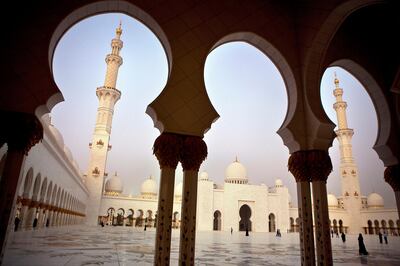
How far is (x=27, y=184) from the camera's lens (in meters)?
A: 9.69

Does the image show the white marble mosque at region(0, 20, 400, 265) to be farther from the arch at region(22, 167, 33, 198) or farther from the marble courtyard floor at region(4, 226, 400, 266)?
the marble courtyard floor at region(4, 226, 400, 266)

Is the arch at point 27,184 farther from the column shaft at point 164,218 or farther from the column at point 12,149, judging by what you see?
the column shaft at point 164,218

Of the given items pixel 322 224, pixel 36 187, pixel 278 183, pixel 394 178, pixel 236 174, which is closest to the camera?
pixel 322 224

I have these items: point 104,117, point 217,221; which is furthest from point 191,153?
point 217,221

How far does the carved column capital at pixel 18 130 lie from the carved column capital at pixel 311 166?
3.17 metres

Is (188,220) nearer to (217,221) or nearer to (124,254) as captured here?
(124,254)

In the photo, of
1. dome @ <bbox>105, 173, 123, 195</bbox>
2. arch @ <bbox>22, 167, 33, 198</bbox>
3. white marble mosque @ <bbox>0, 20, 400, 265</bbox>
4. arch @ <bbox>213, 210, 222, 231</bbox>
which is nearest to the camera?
arch @ <bbox>22, 167, 33, 198</bbox>

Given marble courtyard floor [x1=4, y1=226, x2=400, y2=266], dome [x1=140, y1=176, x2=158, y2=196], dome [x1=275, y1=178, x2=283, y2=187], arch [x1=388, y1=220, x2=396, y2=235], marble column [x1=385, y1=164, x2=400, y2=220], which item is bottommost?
marble courtyard floor [x1=4, y1=226, x2=400, y2=266]

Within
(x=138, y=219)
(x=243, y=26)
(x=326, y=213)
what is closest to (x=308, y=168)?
(x=326, y=213)

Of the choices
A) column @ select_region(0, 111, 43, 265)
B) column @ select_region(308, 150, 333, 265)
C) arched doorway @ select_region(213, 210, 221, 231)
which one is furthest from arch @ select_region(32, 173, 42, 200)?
arched doorway @ select_region(213, 210, 221, 231)

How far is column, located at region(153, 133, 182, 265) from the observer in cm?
299

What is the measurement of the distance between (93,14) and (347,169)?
3061 centimetres

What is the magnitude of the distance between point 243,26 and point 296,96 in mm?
1223

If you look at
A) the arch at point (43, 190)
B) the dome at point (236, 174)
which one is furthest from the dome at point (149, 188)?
the arch at point (43, 190)
